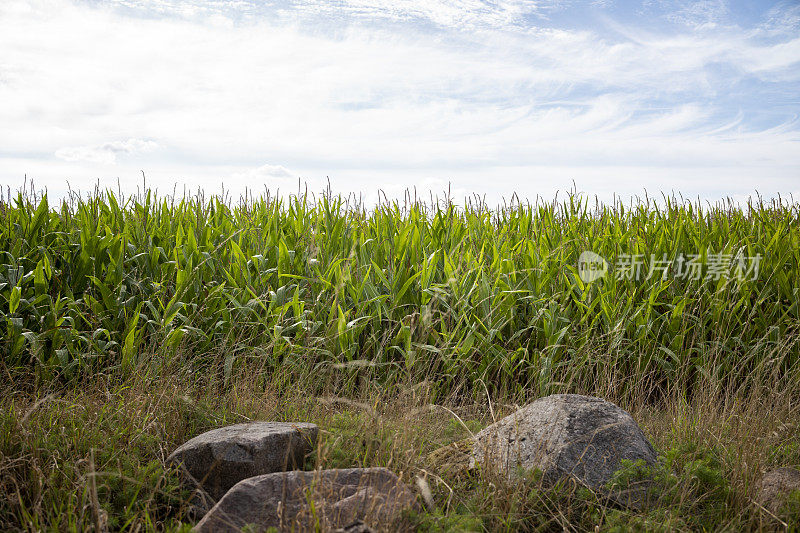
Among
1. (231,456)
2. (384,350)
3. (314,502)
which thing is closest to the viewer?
(314,502)

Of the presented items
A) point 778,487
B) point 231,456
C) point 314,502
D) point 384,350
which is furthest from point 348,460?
point 778,487

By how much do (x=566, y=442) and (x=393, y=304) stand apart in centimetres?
194

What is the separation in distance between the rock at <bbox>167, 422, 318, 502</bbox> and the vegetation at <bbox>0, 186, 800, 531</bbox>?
0.40 ft

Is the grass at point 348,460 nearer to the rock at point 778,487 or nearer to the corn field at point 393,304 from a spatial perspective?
the rock at point 778,487

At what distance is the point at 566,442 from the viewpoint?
2.70m

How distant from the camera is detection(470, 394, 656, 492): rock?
263 centimetres

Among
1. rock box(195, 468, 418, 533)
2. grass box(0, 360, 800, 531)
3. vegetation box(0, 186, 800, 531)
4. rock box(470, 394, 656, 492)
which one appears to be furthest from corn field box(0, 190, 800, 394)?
rock box(195, 468, 418, 533)

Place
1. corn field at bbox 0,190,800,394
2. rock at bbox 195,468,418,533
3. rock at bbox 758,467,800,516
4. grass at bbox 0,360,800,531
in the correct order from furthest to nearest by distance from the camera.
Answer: corn field at bbox 0,190,800,394, rock at bbox 758,467,800,516, grass at bbox 0,360,800,531, rock at bbox 195,468,418,533

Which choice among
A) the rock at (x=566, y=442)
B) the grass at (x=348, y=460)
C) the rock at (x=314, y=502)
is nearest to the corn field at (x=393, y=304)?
the grass at (x=348, y=460)

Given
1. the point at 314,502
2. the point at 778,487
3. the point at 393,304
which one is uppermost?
the point at 393,304

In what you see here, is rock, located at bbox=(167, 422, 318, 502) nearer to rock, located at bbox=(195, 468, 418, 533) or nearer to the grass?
the grass

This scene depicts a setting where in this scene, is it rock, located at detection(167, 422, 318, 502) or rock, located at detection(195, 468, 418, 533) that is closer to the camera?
rock, located at detection(195, 468, 418, 533)

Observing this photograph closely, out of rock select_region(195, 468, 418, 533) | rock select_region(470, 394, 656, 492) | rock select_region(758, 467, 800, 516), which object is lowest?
rock select_region(758, 467, 800, 516)

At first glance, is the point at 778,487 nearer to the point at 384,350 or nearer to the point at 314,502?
the point at 314,502
